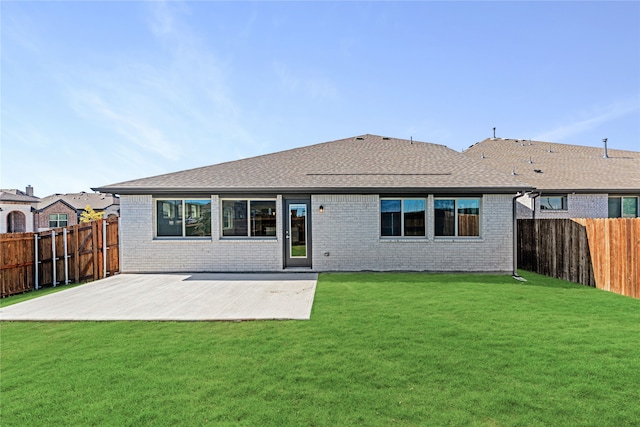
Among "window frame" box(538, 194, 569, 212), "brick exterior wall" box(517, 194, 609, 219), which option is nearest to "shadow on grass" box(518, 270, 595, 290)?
"brick exterior wall" box(517, 194, 609, 219)

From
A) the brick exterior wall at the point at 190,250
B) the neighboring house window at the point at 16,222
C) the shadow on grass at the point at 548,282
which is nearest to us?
the shadow on grass at the point at 548,282

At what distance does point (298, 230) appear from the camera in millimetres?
10398

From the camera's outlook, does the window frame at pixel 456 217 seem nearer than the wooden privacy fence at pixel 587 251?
No

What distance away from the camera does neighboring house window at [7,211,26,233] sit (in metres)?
30.5

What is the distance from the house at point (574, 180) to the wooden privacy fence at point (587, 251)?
280 cm

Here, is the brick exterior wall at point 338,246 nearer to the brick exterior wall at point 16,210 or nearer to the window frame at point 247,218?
the window frame at point 247,218

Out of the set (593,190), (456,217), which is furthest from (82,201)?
(593,190)

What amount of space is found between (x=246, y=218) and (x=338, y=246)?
3.27 m

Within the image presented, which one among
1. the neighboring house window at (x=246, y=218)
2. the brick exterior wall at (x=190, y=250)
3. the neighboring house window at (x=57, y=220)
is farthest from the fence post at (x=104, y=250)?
the neighboring house window at (x=57, y=220)

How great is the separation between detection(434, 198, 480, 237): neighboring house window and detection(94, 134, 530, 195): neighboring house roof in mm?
579

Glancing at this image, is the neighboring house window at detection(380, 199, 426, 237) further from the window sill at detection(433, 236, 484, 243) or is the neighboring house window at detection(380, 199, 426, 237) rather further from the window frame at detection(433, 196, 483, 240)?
the window sill at detection(433, 236, 484, 243)

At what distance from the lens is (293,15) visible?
10.7 meters

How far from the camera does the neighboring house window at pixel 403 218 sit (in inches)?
401

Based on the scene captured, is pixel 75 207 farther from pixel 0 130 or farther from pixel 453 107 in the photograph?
pixel 453 107
